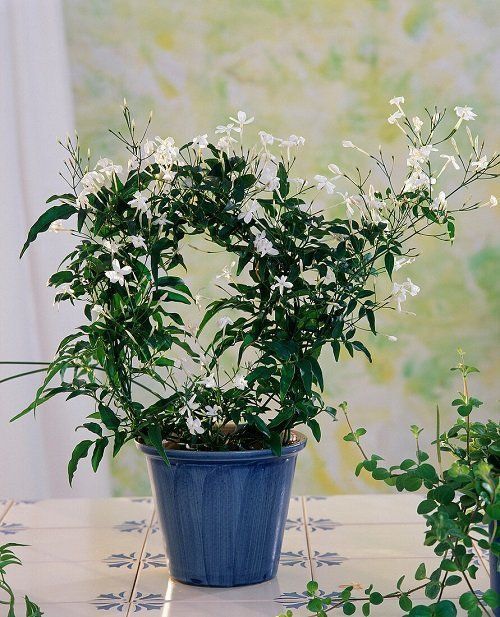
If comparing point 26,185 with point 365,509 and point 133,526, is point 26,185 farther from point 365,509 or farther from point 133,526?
point 365,509

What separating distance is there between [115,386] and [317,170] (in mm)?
2095

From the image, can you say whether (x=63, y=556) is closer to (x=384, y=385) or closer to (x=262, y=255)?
(x=262, y=255)

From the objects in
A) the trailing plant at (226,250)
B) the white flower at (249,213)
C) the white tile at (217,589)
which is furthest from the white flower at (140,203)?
the white tile at (217,589)

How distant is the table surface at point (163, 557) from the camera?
3.56ft

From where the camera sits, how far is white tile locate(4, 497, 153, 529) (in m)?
1.41

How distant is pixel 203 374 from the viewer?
3.68 feet

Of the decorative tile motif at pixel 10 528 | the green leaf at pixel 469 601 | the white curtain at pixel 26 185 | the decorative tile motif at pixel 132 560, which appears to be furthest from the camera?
the white curtain at pixel 26 185

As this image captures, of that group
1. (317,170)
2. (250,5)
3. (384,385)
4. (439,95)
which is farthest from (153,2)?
(384,385)

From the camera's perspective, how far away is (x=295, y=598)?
3.60 feet

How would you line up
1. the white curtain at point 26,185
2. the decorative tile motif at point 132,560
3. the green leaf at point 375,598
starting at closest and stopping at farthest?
the green leaf at point 375,598
the decorative tile motif at point 132,560
the white curtain at point 26,185

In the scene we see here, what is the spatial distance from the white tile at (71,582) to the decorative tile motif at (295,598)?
19 centimetres

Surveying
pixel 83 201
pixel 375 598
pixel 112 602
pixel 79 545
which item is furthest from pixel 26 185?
pixel 375 598

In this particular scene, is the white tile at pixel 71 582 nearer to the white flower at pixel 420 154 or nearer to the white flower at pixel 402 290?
the white flower at pixel 402 290

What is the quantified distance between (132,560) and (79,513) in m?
0.24
